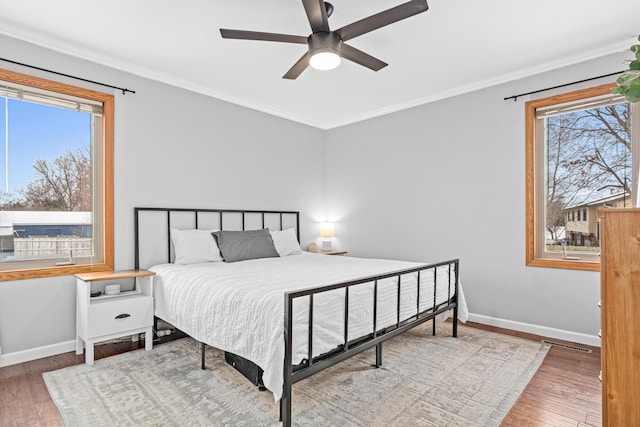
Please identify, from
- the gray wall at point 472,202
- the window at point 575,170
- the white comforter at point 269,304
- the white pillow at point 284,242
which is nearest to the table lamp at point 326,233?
the gray wall at point 472,202

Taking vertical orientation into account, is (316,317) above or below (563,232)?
below

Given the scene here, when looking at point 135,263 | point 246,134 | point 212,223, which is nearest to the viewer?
point 135,263

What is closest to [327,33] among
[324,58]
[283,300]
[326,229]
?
[324,58]

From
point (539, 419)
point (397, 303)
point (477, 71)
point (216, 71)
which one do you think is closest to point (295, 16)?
point (216, 71)

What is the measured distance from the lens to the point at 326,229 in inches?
207

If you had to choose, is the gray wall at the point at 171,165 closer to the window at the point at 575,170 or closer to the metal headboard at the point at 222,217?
the metal headboard at the point at 222,217

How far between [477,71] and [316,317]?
3013mm

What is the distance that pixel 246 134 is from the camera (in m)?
4.44

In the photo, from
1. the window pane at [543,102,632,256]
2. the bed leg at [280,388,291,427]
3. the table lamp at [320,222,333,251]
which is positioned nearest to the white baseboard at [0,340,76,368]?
the bed leg at [280,388,291,427]

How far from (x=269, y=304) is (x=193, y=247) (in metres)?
1.85

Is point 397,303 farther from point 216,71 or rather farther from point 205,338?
point 216,71

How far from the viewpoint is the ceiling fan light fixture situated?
90.8 inches

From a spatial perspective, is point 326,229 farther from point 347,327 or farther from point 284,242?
point 347,327

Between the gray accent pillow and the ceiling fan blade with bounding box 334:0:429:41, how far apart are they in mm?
2282
